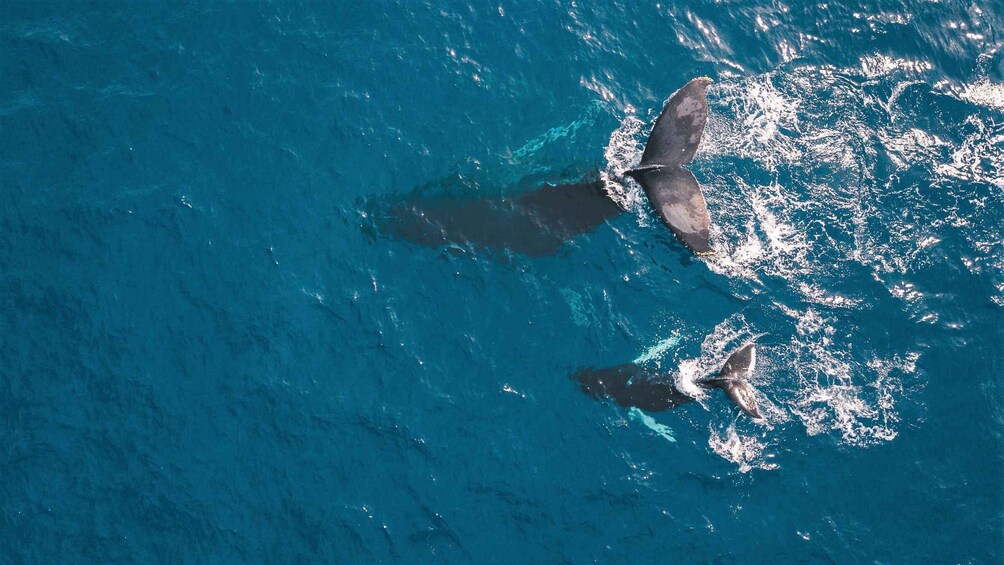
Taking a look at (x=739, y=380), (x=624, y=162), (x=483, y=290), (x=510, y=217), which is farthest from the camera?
(x=624, y=162)

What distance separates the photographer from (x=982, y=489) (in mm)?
32062

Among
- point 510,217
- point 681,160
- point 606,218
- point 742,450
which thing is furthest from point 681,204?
point 742,450

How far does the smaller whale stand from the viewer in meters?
32.6

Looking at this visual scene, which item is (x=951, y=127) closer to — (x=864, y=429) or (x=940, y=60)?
(x=940, y=60)

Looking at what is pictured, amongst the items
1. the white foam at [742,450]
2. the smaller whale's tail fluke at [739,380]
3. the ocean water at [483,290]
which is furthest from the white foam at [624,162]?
the white foam at [742,450]

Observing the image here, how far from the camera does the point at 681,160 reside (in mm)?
34000

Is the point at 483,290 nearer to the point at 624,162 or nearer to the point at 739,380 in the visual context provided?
the point at 624,162

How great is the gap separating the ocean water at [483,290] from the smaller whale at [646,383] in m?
0.59

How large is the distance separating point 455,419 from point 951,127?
86.5ft

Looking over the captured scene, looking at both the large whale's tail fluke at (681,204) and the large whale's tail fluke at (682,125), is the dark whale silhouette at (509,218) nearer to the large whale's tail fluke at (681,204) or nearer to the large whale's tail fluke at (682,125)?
the large whale's tail fluke at (681,204)

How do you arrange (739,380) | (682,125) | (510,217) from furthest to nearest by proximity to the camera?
1. (510,217)
2. (682,125)
3. (739,380)

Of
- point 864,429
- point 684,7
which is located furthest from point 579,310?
point 684,7

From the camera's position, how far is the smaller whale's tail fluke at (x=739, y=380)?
31.6 metres

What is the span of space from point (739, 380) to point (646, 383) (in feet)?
12.2
